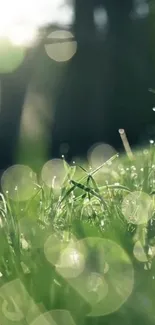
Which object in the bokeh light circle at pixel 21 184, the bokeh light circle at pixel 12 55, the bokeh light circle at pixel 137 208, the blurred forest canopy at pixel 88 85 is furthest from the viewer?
the bokeh light circle at pixel 12 55

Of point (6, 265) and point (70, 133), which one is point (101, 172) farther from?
point (70, 133)

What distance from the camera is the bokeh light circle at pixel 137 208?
1.08 meters

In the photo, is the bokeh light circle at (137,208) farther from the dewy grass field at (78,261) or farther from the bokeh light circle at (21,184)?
the bokeh light circle at (21,184)

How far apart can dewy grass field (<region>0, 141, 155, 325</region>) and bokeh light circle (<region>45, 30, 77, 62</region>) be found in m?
4.53

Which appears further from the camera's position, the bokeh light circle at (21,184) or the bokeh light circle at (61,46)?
the bokeh light circle at (61,46)

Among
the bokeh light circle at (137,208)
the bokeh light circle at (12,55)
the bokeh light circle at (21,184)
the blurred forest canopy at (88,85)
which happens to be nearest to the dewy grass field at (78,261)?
the bokeh light circle at (137,208)

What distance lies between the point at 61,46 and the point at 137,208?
4.62m

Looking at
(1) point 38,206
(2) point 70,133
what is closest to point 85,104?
(2) point 70,133

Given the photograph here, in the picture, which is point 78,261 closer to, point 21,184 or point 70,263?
point 70,263

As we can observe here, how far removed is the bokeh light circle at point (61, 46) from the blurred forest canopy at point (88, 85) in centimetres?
4

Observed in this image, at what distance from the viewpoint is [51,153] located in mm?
5238

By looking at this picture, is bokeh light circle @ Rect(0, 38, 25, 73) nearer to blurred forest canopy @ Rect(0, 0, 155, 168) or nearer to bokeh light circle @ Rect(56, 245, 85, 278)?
blurred forest canopy @ Rect(0, 0, 155, 168)

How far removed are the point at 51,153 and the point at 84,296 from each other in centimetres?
437

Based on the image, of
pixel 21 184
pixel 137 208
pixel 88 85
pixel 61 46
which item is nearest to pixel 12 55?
pixel 61 46
